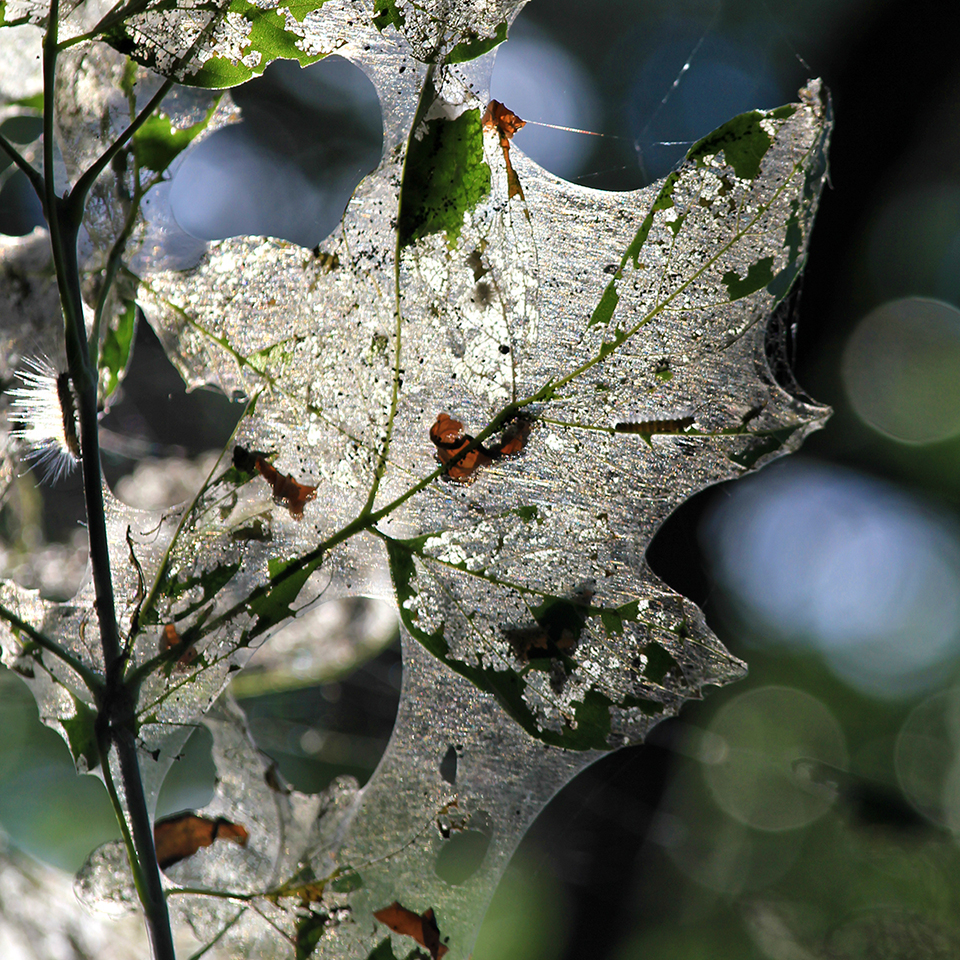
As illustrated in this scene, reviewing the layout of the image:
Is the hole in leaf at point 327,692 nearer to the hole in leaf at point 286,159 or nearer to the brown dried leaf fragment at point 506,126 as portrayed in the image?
the hole in leaf at point 286,159

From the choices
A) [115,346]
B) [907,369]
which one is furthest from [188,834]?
[907,369]

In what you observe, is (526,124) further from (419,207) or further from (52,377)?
(52,377)

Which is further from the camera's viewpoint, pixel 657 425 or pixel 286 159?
pixel 286 159

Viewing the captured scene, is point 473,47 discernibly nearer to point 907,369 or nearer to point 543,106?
point 543,106

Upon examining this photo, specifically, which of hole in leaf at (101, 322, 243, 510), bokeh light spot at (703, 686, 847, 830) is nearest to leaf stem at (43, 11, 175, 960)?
hole in leaf at (101, 322, 243, 510)

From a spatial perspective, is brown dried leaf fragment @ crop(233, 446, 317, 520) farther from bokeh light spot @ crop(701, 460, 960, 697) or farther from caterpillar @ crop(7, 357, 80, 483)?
bokeh light spot @ crop(701, 460, 960, 697)

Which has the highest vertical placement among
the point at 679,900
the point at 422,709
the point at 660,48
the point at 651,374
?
the point at 660,48

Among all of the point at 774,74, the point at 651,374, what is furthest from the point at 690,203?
the point at 774,74

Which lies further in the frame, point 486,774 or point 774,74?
point 774,74
